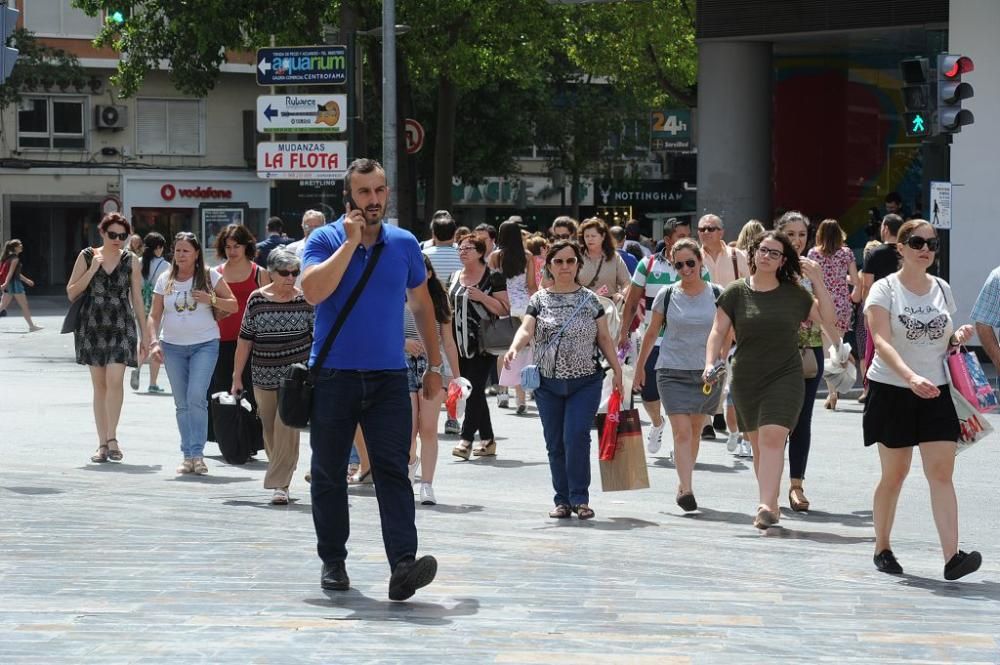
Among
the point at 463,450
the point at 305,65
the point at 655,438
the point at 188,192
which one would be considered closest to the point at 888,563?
the point at 655,438

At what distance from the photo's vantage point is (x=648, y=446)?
13.4m

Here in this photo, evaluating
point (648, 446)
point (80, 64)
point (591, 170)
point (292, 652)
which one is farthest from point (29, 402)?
point (591, 170)

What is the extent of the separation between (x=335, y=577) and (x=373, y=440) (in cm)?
60

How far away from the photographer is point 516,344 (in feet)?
34.6

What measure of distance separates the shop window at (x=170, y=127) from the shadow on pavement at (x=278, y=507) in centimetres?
4156

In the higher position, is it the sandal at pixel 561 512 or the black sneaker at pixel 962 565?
the black sneaker at pixel 962 565

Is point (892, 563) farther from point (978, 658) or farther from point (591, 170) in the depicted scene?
point (591, 170)

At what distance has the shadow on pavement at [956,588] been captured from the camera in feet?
25.6

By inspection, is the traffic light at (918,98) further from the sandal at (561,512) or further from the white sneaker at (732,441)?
the sandal at (561,512)

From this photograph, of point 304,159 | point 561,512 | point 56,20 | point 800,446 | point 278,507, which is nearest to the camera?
point 561,512

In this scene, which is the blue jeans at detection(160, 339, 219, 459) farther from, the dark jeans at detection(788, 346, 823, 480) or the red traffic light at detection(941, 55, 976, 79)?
the red traffic light at detection(941, 55, 976, 79)

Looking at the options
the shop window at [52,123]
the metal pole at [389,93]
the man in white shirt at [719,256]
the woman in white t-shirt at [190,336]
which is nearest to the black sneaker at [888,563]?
the man in white shirt at [719,256]

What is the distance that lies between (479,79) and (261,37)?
4774 mm

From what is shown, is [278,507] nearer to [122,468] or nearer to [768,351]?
[122,468]
